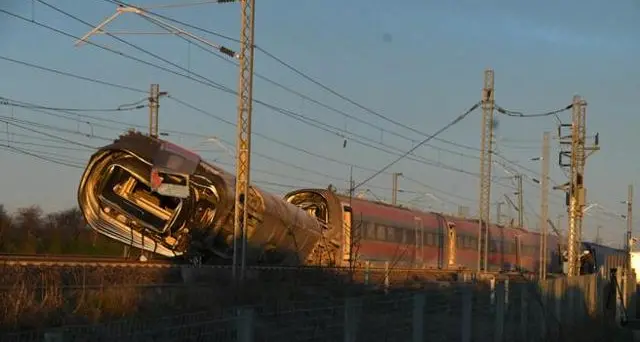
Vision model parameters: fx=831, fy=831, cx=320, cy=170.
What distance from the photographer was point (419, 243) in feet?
125

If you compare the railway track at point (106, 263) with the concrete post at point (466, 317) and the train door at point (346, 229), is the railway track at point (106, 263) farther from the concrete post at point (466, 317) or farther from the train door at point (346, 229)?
the concrete post at point (466, 317)

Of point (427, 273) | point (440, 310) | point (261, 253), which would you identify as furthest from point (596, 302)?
point (440, 310)

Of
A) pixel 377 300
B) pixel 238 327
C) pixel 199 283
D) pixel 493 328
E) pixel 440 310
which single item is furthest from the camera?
pixel 199 283

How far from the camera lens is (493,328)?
15.3 metres

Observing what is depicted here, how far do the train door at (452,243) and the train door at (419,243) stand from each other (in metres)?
3.98

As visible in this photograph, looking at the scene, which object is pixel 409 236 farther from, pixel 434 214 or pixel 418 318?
pixel 418 318

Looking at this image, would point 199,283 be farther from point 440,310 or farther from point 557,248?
point 557,248

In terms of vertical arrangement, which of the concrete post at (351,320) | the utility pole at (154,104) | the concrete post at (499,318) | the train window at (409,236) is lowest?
the concrete post at (499,318)

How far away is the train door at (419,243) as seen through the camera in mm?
37656

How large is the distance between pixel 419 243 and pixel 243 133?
1774 cm

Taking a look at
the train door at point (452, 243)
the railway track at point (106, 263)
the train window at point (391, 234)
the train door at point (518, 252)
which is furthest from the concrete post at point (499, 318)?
the train door at point (518, 252)

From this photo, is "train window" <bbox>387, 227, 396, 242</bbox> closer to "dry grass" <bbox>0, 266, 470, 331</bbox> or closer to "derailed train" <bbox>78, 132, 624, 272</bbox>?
"derailed train" <bbox>78, 132, 624, 272</bbox>

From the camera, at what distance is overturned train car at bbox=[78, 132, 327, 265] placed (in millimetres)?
20984

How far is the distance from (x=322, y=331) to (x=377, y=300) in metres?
1.72
